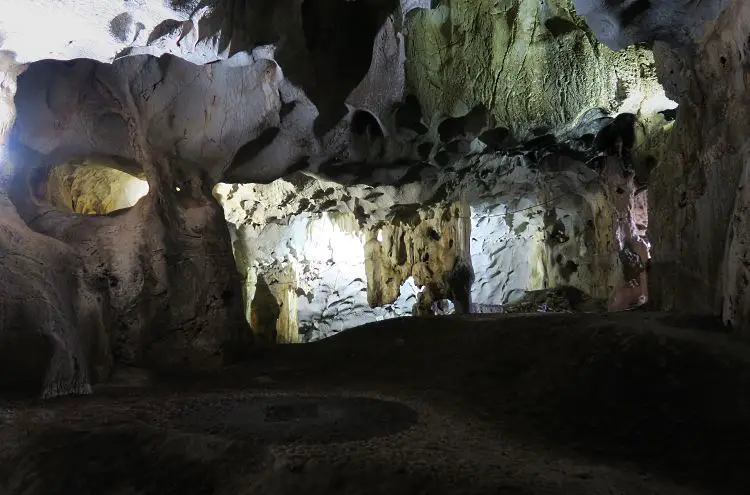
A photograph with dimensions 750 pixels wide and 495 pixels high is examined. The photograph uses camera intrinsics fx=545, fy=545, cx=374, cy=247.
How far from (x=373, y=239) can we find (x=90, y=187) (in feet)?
19.5

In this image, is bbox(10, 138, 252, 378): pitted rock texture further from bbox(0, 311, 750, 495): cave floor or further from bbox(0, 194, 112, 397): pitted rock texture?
bbox(0, 311, 750, 495): cave floor

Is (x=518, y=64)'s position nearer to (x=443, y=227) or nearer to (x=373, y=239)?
(x=443, y=227)

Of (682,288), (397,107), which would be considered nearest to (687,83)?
(682,288)

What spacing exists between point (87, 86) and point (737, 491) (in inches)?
298

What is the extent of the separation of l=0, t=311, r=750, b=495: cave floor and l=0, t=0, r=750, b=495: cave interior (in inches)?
0.9

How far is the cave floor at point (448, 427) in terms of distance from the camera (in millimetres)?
2805

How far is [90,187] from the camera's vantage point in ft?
29.5

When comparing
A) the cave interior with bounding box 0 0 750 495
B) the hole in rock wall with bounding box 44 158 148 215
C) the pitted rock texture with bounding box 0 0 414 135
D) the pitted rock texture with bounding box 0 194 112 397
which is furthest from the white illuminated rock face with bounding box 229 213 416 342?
the pitted rock texture with bounding box 0 194 112 397

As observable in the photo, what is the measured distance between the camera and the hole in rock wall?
25.2ft

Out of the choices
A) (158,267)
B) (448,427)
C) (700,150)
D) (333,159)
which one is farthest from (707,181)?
(158,267)

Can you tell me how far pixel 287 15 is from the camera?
21.4 ft

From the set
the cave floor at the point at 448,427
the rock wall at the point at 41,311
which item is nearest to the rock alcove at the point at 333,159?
the rock wall at the point at 41,311

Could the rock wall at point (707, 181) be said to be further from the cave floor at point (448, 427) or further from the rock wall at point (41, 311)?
the rock wall at point (41, 311)

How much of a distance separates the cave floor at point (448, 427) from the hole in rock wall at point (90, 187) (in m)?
3.51
